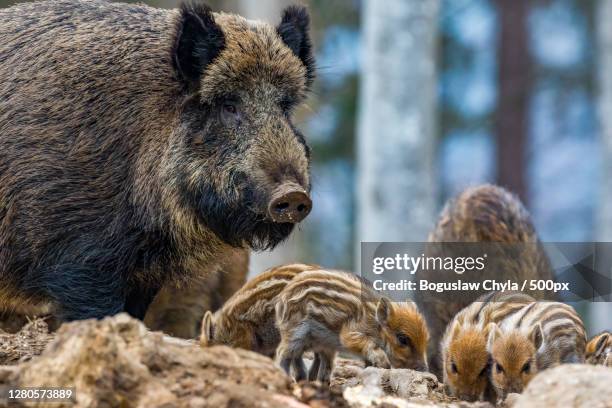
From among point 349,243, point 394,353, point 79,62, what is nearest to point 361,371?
point 394,353

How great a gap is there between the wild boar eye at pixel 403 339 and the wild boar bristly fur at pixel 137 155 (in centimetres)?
94

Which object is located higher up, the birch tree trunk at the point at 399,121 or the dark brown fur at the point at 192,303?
the birch tree trunk at the point at 399,121

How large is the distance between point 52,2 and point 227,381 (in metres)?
3.89

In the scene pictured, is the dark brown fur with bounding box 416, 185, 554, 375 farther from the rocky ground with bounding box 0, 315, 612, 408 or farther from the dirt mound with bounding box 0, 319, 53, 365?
the rocky ground with bounding box 0, 315, 612, 408

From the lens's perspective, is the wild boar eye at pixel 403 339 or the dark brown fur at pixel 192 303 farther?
the dark brown fur at pixel 192 303

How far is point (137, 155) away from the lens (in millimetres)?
7277

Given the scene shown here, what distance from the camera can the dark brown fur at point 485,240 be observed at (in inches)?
322

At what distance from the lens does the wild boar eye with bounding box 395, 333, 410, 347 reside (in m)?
6.75

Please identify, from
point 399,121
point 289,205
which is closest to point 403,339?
point 289,205

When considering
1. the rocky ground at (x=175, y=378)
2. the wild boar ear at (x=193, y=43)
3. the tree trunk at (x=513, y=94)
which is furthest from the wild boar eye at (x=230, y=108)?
the tree trunk at (x=513, y=94)

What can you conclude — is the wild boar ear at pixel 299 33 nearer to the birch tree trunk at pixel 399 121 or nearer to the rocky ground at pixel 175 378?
the rocky ground at pixel 175 378

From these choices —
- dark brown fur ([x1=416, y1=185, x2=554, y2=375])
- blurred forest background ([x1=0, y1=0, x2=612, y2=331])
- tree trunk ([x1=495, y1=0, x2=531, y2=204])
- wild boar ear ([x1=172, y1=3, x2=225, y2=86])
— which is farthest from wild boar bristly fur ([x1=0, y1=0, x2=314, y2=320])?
tree trunk ([x1=495, y1=0, x2=531, y2=204])

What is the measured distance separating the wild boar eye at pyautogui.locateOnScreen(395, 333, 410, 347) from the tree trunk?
2061cm

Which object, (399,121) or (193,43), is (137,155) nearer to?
(193,43)
